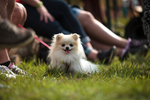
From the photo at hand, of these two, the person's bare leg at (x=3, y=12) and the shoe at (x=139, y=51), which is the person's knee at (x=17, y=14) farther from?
the shoe at (x=139, y=51)

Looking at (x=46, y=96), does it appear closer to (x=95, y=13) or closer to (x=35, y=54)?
(x=35, y=54)

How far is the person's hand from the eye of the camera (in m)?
2.51

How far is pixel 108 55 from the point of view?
Answer: 8.39 feet

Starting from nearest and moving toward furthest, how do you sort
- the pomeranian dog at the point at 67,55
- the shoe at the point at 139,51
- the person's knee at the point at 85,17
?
the pomeranian dog at the point at 67,55
the shoe at the point at 139,51
the person's knee at the point at 85,17

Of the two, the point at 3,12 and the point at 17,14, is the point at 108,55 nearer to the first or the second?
the point at 17,14

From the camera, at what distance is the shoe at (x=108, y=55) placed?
248 cm

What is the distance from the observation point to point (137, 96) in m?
1.09

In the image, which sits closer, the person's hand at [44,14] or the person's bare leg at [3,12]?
the person's bare leg at [3,12]

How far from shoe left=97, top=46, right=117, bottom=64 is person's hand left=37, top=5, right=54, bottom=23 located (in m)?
0.91

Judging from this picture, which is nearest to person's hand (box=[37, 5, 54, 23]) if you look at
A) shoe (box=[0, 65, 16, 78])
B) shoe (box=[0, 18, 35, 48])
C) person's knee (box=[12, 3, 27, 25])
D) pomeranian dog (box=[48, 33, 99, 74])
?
person's knee (box=[12, 3, 27, 25])

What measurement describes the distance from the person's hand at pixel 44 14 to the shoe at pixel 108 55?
907mm

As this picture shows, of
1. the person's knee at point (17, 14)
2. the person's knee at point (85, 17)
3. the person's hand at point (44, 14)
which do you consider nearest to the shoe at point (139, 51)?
the person's knee at point (85, 17)

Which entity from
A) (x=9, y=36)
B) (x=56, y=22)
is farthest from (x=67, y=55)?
(x=56, y=22)

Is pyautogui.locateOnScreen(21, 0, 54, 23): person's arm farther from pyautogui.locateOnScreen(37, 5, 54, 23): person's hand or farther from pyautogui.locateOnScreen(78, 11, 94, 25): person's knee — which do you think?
pyautogui.locateOnScreen(78, 11, 94, 25): person's knee
